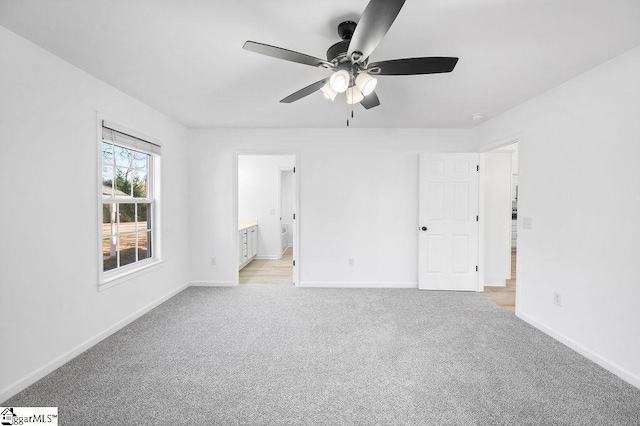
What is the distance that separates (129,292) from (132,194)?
3.52 ft

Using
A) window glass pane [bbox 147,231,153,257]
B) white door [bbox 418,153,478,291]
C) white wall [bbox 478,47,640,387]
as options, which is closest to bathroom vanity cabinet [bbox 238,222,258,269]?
window glass pane [bbox 147,231,153,257]

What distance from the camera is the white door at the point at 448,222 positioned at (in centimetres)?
396

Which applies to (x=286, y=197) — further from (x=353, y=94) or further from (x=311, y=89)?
(x=353, y=94)

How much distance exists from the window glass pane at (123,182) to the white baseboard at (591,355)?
4.50 m

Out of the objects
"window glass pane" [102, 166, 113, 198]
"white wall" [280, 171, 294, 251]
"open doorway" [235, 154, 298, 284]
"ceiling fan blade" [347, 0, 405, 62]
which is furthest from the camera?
"white wall" [280, 171, 294, 251]

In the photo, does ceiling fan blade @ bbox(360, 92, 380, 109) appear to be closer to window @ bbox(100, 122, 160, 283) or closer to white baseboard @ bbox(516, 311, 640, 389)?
window @ bbox(100, 122, 160, 283)

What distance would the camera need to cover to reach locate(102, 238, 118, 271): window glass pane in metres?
2.74

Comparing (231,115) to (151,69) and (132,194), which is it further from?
(132,194)

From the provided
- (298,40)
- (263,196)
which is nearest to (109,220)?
Answer: (298,40)

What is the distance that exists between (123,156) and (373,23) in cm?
294

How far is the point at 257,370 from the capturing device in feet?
6.84

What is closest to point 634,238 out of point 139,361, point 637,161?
point 637,161

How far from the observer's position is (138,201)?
318 centimetres
